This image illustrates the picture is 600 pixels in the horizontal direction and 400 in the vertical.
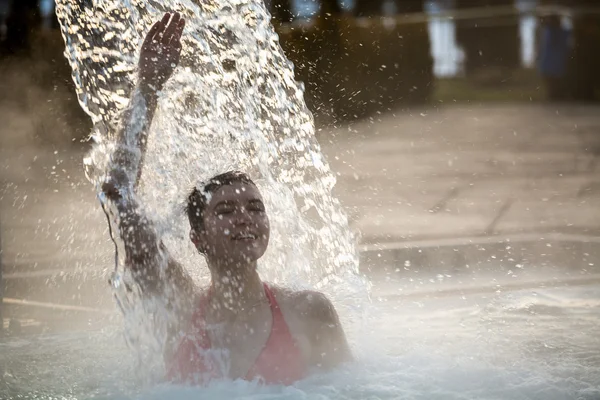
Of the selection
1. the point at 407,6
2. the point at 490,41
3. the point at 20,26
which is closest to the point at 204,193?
the point at 20,26

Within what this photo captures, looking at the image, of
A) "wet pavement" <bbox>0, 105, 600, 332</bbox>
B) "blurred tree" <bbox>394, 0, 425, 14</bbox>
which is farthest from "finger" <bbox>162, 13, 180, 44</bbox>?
"blurred tree" <bbox>394, 0, 425, 14</bbox>

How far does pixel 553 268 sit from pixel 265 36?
95.1 inches

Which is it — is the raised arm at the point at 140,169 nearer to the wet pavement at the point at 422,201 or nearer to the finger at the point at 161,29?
the finger at the point at 161,29

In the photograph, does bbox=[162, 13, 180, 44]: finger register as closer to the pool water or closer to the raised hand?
the raised hand

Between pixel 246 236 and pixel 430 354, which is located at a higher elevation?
pixel 246 236

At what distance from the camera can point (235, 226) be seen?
3629 millimetres

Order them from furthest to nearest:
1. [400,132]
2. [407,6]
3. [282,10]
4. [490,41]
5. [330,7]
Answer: [490,41] → [407,6] → [282,10] → [330,7] → [400,132]

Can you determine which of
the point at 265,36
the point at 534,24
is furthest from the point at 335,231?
the point at 534,24

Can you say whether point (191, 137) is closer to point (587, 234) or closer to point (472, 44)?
point (587, 234)

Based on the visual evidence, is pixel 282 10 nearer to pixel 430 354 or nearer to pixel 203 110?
pixel 203 110

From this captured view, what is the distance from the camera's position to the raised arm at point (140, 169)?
3586 mm

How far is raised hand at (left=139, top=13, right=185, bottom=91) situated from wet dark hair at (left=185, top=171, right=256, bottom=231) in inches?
15.6

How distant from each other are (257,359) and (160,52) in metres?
1.14

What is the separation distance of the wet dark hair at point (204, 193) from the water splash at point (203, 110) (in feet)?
1.06
